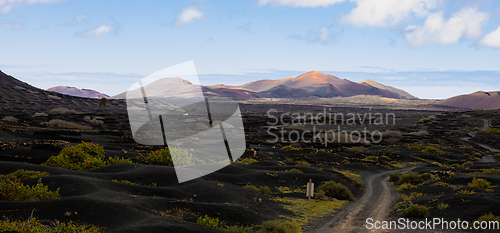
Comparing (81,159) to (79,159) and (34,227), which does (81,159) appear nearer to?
(79,159)

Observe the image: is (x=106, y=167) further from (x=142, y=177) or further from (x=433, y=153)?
(x=433, y=153)

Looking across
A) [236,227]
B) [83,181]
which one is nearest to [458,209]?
[236,227]

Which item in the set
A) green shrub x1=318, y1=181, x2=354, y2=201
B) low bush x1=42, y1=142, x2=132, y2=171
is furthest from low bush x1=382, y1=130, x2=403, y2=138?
low bush x1=42, y1=142, x2=132, y2=171

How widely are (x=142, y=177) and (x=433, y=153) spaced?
4875cm

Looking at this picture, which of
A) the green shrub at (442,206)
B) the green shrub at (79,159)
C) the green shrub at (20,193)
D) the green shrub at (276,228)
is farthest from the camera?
the green shrub at (79,159)

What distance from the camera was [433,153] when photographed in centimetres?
5025

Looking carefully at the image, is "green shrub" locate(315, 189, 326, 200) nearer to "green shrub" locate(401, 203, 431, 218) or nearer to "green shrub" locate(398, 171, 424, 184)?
"green shrub" locate(401, 203, 431, 218)

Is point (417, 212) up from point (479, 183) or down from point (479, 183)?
down

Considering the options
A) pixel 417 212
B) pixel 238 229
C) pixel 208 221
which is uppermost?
pixel 208 221

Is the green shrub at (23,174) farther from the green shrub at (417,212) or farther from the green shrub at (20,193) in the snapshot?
the green shrub at (417,212)

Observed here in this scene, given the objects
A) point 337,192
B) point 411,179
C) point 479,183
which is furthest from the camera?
point 411,179

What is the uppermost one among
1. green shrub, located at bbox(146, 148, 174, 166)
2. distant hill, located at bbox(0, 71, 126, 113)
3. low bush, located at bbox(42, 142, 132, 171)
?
distant hill, located at bbox(0, 71, 126, 113)

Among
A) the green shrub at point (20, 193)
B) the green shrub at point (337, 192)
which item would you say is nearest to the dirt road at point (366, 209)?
the green shrub at point (337, 192)

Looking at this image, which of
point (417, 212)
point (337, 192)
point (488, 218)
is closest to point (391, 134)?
point (337, 192)
